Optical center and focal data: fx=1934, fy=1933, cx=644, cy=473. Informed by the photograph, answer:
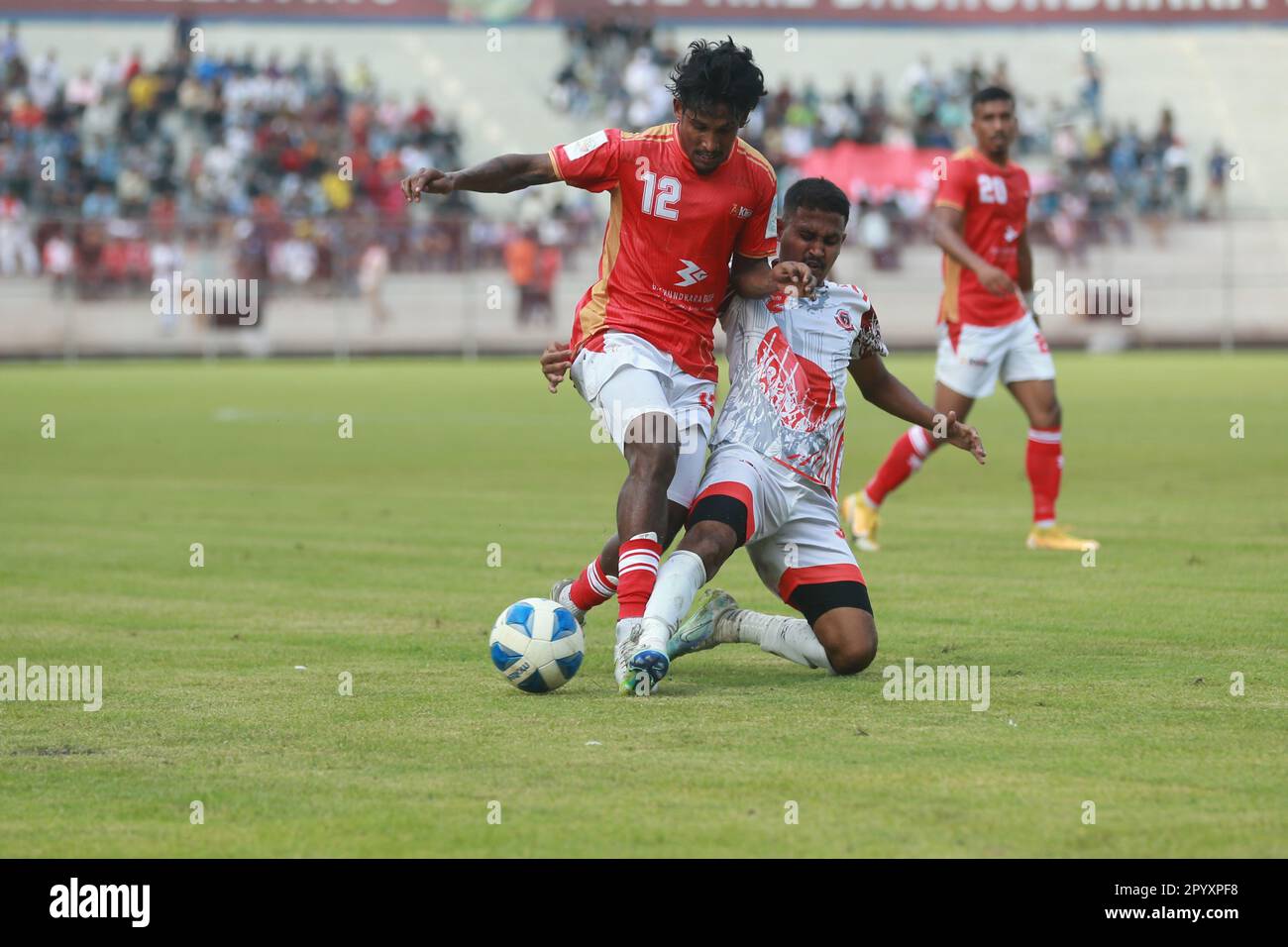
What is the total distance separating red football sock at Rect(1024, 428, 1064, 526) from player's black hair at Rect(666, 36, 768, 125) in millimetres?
5099

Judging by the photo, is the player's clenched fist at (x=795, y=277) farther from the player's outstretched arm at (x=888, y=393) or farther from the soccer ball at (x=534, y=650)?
the soccer ball at (x=534, y=650)

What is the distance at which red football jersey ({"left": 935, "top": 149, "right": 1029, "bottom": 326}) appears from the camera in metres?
12.2

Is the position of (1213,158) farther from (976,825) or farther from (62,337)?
(976,825)

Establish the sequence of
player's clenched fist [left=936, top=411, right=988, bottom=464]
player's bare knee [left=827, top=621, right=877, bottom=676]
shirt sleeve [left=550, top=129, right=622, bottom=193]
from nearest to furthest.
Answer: player's bare knee [left=827, top=621, right=877, bottom=676] → player's clenched fist [left=936, top=411, right=988, bottom=464] → shirt sleeve [left=550, top=129, right=622, bottom=193]

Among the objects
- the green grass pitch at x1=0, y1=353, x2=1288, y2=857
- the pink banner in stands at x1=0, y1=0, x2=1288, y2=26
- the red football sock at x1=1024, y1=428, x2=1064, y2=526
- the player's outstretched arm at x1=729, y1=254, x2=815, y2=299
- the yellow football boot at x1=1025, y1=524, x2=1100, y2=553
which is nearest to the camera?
the green grass pitch at x1=0, y1=353, x2=1288, y2=857

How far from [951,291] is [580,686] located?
19.5 feet

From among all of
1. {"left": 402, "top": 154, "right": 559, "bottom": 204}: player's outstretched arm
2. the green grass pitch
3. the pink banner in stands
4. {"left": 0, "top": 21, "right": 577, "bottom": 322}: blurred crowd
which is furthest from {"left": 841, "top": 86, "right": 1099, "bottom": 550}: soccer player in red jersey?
the pink banner in stands

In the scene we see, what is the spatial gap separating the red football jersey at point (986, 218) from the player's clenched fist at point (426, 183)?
5.49 meters

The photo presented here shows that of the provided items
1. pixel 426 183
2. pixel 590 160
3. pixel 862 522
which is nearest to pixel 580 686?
pixel 426 183

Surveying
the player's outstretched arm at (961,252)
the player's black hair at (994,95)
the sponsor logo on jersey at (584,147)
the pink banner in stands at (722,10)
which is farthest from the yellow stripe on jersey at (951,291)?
the pink banner in stands at (722,10)

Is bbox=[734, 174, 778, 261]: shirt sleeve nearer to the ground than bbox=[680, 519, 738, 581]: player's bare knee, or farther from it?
farther from it

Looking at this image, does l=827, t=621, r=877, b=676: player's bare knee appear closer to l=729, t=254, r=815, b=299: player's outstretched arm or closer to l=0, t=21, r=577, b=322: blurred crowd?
l=729, t=254, r=815, b=299: player's outstretched arm

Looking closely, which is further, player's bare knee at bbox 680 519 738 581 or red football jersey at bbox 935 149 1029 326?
red football jersey at bbox 935 149 1029 326
